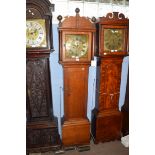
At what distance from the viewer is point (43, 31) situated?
2.39 meters

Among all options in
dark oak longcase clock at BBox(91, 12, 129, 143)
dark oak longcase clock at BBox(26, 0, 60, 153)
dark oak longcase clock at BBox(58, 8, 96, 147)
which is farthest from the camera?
dark oak longcase clock at BBox(91, 12, 129, 143)

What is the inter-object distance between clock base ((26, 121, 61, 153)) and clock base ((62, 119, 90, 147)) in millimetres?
122

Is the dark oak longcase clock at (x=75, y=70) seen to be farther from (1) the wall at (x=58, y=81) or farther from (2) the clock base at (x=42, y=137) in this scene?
(1) the wall at (x=58, y=81)

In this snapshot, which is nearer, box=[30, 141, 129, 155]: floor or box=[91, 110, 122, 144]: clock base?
box=[30, 141, 129, 155]: floor

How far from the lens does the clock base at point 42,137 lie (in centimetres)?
264

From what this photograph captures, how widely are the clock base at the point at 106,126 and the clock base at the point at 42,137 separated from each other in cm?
62

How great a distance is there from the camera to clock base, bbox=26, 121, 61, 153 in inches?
104

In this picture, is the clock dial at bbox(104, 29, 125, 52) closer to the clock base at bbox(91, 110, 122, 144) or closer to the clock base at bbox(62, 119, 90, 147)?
the clock base at bbox(91, 110, 122, 144)

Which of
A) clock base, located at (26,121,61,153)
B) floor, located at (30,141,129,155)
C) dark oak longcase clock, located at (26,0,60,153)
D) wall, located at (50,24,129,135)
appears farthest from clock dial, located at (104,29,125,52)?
floor, located at (30,141,129,155)

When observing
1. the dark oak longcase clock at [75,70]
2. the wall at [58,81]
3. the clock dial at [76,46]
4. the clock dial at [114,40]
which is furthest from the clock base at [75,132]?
the clock dial at [114,40]
